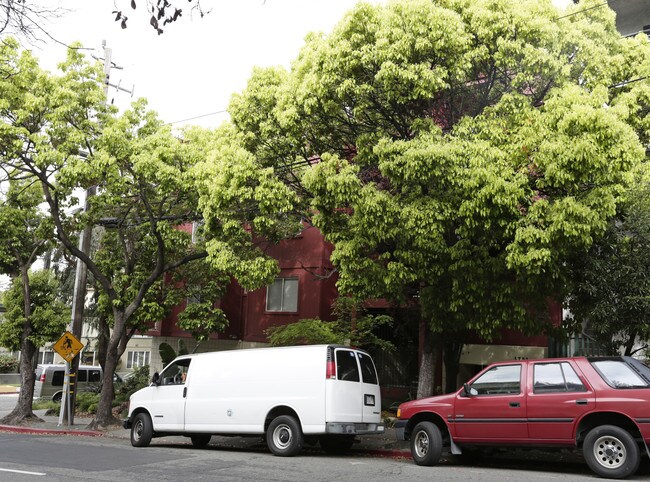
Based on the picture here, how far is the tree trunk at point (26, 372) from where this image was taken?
20.2m

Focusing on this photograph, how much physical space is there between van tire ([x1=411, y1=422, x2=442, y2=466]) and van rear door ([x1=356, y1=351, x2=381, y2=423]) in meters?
1.47

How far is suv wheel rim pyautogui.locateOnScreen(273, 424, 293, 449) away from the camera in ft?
40.1

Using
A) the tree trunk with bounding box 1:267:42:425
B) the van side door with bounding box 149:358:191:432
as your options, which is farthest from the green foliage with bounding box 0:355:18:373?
the van side door with bounding box 149:358:191:432

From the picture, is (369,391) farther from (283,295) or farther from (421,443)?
(283,295)

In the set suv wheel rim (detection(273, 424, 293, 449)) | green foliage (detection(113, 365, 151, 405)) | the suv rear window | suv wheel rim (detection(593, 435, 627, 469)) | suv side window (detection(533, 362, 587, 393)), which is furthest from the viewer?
green foliage (detection(113, 365, 151, 405))

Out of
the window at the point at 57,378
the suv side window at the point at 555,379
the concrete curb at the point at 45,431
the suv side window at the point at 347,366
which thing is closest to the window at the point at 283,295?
the concrete curb at the point at 45,431

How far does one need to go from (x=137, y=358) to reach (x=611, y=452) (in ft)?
137

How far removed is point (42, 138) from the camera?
56.0ft

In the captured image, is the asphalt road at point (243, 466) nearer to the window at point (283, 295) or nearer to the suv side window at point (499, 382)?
the suv side window at point (499, 382)

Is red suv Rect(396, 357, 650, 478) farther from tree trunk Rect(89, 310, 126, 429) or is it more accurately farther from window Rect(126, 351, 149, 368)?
window Rect(126, 351, 149, 368)

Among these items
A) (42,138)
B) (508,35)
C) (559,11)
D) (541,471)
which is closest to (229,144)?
(42,138)

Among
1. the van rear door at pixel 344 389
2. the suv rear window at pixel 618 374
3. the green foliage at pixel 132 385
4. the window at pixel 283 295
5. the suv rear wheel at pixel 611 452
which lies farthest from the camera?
the green foliage at pixel 132 385

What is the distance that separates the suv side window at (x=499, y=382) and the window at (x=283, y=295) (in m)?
12.8

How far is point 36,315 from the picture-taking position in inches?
814
